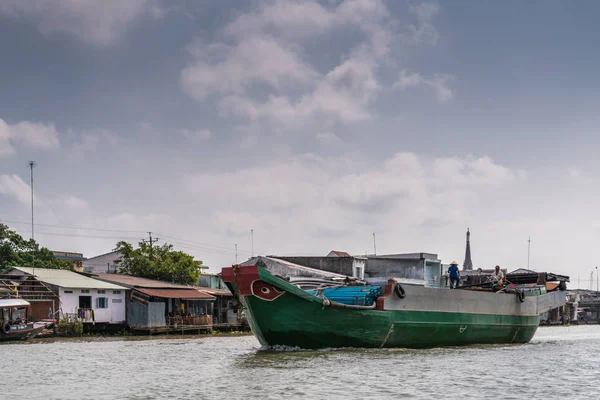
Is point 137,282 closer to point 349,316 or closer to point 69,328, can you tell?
point 69,328

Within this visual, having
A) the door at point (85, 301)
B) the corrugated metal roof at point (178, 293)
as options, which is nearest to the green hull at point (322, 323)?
the door at point (85, 301)

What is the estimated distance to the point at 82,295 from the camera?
38688mm

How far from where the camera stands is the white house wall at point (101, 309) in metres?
37.5

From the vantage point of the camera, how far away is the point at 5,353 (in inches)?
917

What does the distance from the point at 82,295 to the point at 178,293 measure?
677cm

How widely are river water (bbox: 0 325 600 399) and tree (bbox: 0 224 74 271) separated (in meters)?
28.5

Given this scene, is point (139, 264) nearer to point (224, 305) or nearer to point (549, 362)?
point (224, 305)

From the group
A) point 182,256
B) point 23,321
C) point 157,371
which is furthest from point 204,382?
point 182,256

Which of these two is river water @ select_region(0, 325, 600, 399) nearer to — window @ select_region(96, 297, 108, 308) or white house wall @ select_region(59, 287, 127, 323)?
white house wall @ select_region(59, 287, 127, 323)

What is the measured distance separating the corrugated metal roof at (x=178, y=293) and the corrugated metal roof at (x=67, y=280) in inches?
71.3

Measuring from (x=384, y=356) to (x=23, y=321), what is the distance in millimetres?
21461

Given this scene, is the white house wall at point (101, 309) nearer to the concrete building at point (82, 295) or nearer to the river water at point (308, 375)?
the concrete building at point (82, 295)

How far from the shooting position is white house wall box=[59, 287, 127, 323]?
37.5 metres

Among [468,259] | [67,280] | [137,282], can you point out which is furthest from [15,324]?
[468,259]
